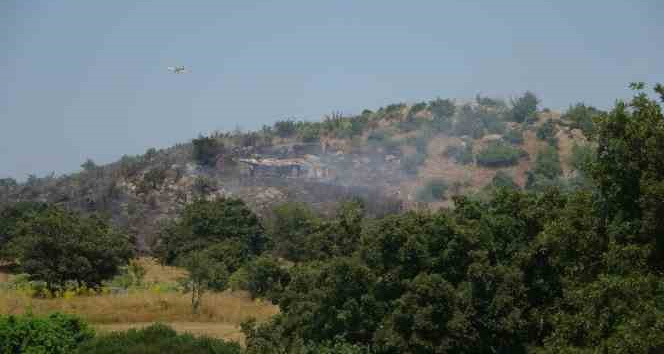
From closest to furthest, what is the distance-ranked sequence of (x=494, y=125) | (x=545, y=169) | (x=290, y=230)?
(x=290, y=230) → (x=545, y=169) → (x=494, y=125)

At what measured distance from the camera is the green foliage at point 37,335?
16.6 metres

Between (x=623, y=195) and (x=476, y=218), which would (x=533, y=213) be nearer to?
(x=476, y=218)

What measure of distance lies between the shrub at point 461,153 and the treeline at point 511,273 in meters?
46.3

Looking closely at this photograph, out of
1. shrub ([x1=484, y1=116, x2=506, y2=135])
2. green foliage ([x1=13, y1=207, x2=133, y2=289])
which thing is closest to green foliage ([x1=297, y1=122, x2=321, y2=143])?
shrub ([x1=484, y1=116, x2=506, y2=135])

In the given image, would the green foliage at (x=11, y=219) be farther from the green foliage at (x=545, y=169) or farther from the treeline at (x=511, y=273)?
the green foliage at (x=545, y=169)

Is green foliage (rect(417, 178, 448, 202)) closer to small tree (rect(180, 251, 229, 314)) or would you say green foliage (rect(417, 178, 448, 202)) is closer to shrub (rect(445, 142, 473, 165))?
shrub (rect(445, 142, 473, 165))

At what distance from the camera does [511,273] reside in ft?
50.8

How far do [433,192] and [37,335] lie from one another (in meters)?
47.7

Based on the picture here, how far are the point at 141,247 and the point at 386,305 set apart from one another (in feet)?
129

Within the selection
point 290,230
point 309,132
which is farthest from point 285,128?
point 290,230

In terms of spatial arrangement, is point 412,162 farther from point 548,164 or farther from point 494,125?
point 548,164

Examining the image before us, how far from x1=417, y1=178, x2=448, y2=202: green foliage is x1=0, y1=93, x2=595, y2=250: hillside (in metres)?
0.08

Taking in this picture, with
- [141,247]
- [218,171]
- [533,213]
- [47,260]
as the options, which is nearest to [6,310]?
[47,260]

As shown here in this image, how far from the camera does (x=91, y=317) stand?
2539 centimetres
